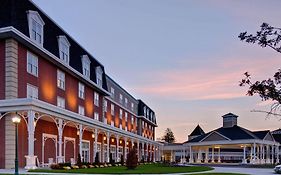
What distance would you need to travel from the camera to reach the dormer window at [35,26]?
94.5 ft

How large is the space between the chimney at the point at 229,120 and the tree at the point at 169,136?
92.5 m

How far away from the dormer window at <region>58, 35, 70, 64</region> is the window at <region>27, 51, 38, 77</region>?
4551 mm

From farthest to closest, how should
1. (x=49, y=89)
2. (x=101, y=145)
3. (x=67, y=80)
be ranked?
(x=101, y=145) → (x=67, y=80) → (x=49, y=89)

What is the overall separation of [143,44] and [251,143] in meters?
30.9

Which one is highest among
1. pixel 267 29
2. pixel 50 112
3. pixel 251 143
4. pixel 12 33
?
pixel 12 33

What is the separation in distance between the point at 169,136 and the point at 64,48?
13676 centimetres

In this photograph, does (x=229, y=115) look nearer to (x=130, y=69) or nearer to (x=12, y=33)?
(x=130, y=69)

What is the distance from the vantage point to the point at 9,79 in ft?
88.1

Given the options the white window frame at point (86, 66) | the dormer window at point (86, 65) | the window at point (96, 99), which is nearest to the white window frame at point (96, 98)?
the window at point (96, 99)

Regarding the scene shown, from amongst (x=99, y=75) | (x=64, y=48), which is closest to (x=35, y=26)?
(x=64, y=48)

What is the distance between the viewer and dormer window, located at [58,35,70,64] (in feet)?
115

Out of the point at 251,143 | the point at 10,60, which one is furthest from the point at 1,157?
the point at 251,143

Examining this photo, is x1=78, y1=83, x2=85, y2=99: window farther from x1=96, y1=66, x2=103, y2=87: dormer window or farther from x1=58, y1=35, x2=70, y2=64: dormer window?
x1=58, y1=35, x2=70, y2=64: dormer window

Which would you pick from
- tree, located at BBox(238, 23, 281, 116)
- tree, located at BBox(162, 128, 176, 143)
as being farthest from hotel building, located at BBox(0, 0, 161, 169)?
tree, located at BBox(162, 128, 176, 143)
